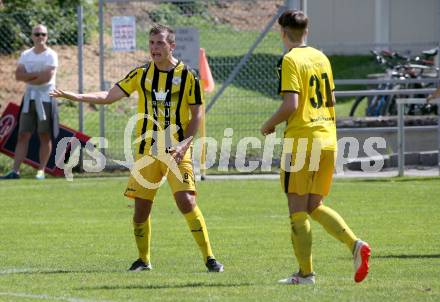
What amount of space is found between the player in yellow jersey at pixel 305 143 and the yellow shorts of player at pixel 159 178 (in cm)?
117

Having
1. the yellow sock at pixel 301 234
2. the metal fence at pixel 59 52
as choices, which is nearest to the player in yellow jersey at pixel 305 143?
the yellow sock at pixel 301 234

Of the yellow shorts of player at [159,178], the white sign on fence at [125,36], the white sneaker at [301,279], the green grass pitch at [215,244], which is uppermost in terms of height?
the white sign on fence at [125,36]

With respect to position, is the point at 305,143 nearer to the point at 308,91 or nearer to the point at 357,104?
the point at 308,91

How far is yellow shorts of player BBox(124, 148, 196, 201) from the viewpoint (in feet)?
31.6

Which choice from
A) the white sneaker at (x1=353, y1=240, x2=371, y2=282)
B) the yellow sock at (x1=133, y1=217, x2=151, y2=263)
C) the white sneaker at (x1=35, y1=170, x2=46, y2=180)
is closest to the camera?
the white sneaker at (x1=353, y1=240, x2=371, y2=282)

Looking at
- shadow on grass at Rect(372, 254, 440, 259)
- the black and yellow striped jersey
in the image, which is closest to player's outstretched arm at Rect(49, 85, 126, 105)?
the black and yellow striped jersey

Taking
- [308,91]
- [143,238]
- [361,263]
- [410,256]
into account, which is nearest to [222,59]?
[410,256]

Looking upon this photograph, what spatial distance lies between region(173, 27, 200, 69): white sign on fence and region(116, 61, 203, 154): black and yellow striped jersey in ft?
27.7

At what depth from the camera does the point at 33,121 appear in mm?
18484

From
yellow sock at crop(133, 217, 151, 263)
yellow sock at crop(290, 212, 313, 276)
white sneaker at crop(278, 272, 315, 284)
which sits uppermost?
yellow sock at crop(290, 212, 313, 276)

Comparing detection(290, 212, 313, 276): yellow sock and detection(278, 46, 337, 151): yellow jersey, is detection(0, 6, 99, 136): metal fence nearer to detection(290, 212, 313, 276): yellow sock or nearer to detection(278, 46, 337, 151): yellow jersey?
detection(278, 46, 337, 151): yellow jersey

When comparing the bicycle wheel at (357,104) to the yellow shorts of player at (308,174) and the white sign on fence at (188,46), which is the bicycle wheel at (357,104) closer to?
the white sign on fence at (188,46)

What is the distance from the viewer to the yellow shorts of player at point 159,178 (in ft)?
31.6

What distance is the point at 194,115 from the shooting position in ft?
31.8
